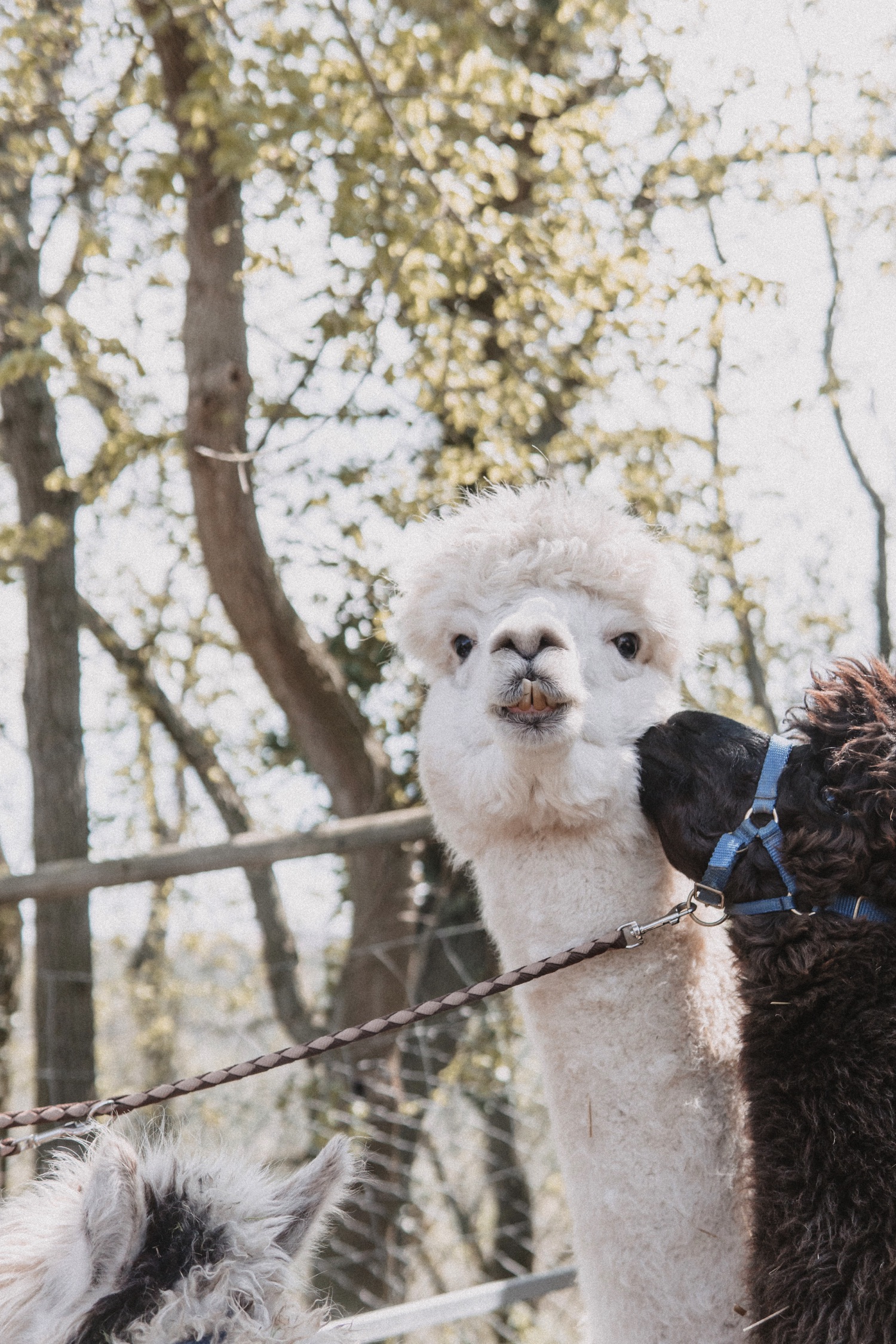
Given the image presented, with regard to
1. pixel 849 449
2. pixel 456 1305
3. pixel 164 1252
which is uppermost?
pixel 849 449

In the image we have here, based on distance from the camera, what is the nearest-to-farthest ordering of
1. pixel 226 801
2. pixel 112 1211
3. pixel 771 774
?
1. pixel 112 1211
2. pixel 771 774
3. pixel 226 801

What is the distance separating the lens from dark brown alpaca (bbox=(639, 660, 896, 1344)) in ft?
4.79

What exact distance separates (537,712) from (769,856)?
41cm

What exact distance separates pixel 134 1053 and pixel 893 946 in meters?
8.69

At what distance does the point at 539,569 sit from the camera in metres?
1.92

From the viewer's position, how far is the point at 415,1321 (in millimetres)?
2984

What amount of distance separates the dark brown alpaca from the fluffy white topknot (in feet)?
1.20

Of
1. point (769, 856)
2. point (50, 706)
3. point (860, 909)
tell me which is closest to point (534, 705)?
point (769, 856)

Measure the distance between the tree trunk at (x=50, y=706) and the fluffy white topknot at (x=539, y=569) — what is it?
3180 millimetres

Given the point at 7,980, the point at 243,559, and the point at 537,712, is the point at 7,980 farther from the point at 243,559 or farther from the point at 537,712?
the point at 537,712

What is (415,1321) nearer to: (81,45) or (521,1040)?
(521,1040)

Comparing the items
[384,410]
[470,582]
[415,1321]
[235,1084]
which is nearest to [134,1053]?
[235,1084]

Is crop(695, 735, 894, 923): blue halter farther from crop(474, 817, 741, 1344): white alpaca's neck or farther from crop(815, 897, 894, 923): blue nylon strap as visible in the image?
crop(474, 817, 741, 1344): white alpaca's neck

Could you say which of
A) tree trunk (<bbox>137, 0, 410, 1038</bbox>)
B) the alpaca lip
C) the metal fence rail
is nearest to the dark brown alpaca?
the alpaca lip
